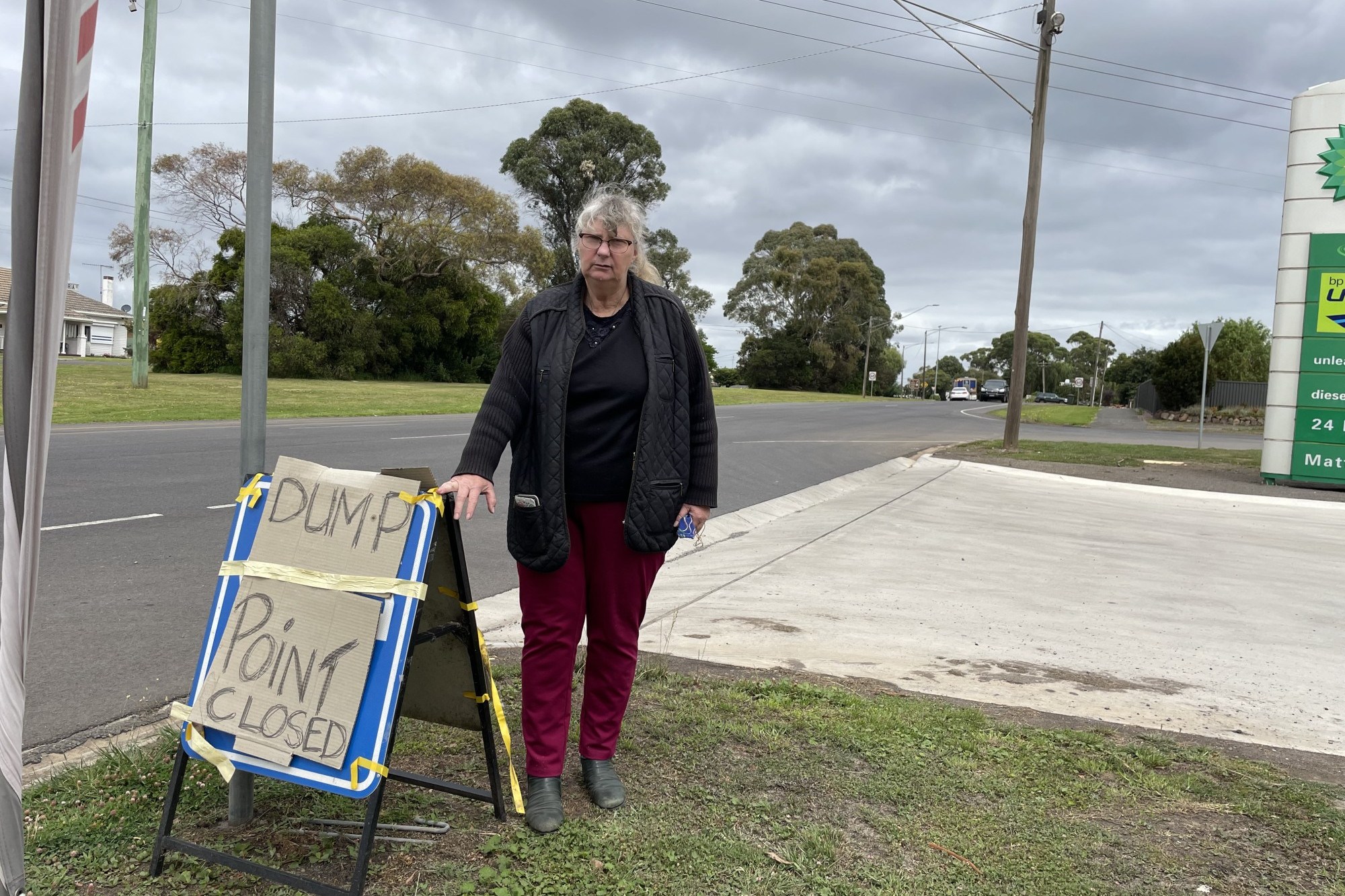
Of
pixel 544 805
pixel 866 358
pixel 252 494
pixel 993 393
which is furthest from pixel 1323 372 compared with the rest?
pixel 993 393

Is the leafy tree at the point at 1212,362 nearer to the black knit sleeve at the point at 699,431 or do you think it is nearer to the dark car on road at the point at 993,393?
the dark car on road at the point at 993,393

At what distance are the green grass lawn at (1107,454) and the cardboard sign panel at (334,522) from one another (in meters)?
15.8

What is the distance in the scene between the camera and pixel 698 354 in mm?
3533

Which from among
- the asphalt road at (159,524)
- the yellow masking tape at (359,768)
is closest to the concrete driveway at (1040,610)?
the asphalt road at (159,524)

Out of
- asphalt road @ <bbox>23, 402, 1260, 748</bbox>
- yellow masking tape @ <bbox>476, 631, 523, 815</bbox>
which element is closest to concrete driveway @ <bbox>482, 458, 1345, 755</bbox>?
asphalt road @ <bbox>23, 402, 1260, 748</bbox>

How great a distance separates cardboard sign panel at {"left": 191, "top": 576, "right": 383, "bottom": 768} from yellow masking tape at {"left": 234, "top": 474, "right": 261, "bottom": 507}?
23 cm

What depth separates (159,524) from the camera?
797cm

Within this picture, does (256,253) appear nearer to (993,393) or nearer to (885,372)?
(993,393)

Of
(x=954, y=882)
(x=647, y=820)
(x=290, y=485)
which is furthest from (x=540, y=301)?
(x=954, y=882)

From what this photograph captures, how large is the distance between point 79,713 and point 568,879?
7.90 ft

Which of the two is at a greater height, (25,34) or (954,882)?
(25,34)

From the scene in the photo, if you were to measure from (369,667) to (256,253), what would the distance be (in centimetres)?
126

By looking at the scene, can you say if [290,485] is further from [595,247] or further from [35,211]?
[595,247]

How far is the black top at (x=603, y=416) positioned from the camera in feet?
10.8
